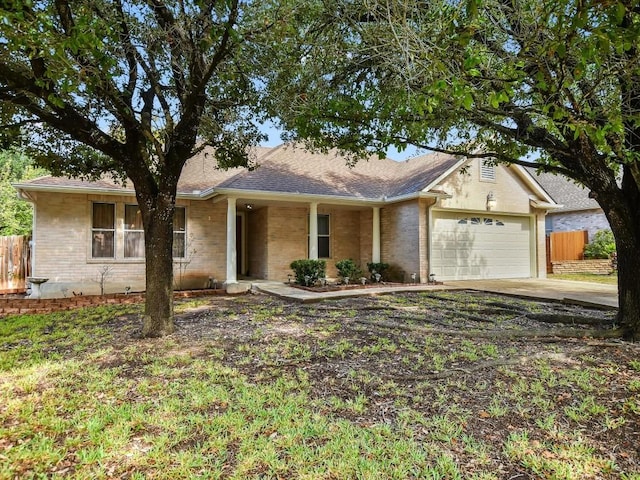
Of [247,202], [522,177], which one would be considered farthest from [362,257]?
[522,177]

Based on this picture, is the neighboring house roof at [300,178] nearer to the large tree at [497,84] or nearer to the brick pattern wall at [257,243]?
the brick pattern wall at [257,243]

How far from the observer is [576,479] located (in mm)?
2629

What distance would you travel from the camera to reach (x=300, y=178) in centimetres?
1385

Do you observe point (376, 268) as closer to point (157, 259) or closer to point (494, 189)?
point (494, 189)

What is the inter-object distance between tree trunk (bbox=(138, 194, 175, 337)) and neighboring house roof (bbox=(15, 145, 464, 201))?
5492 mm

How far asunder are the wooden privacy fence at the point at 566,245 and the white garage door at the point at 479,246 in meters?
5.27

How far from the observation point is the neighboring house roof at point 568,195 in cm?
2100

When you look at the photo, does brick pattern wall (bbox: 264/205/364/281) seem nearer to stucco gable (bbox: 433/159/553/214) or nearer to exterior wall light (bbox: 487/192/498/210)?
stucco gable (bbox: 433/159/553/214)

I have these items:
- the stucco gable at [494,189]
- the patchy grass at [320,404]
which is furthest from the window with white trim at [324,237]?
the patchy grass at [320,404]

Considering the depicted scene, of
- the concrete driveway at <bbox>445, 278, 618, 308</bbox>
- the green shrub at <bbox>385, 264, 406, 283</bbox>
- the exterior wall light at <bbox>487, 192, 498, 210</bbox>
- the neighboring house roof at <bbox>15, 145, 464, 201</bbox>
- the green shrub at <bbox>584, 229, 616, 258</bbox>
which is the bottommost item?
the concrete driveway at <bbox>445, 278, 618, 308</bbox>

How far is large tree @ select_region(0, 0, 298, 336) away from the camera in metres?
4.87

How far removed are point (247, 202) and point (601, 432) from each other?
38.5 ft

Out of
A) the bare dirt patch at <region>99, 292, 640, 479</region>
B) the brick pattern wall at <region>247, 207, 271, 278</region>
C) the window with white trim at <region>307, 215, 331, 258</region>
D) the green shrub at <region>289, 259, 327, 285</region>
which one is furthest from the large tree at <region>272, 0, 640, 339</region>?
the window with white trim at <region>307, 215, 331, 258</region>

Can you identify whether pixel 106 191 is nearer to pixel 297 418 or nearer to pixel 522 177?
pixel 297 418
